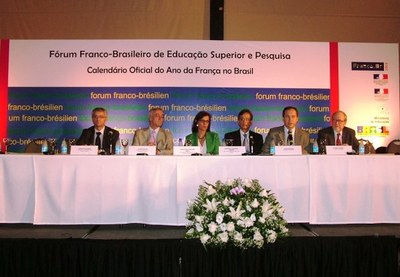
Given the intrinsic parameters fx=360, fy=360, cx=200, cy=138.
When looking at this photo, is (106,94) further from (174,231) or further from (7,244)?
(7,244)

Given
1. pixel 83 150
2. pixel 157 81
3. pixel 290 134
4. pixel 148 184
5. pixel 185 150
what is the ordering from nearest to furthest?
1. pixel 148 184
2. pixel 83 150
3. pixel 185 150
4. pixel 290 134
5. pixel 157 81

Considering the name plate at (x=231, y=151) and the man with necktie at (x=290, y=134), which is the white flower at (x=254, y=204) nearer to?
the name plate at (x=231, y=151)

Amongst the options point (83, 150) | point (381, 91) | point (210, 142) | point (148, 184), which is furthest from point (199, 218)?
point (381, 91)

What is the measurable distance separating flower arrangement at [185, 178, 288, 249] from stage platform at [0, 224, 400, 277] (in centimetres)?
16

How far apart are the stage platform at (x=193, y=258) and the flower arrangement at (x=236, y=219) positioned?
6.3 inches

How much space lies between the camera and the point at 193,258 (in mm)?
2293

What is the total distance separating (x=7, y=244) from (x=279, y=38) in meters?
4.83

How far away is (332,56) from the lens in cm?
572

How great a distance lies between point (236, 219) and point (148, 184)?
1278 millimetres

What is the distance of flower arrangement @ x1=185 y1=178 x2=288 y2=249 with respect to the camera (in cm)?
207

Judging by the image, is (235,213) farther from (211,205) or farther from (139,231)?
(139,231)

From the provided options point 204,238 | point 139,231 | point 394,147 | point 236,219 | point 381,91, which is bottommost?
point 139,231

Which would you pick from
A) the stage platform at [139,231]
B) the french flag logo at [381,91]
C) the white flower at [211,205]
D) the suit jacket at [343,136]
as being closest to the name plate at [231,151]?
the stage platform at [139,231]

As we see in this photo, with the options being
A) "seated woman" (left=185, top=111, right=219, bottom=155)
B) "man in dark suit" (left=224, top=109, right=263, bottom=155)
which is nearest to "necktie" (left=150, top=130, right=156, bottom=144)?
"seated woman" (left=185, top=111, right=219, bottom=155)
